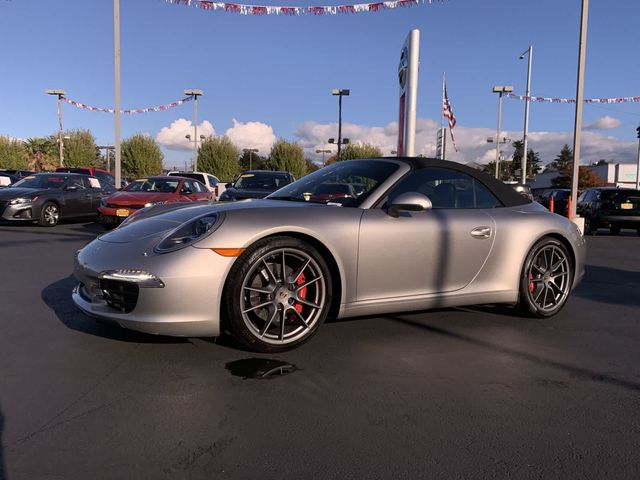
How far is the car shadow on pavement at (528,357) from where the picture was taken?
120 inches

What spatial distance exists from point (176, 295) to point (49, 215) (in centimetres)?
1079

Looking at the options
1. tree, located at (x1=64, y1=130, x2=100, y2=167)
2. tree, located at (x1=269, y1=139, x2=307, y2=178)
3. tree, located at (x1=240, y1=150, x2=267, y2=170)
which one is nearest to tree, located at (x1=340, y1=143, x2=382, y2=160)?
tree, located at (x1=269, y1=139, x2=307, y2=178)

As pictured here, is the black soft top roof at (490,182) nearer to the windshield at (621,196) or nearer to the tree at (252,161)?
the windshield at (621,196)

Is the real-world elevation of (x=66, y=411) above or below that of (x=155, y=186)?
below

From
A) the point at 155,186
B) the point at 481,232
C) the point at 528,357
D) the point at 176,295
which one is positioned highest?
the point at 155,186

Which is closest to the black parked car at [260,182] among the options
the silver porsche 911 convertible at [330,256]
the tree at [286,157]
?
the silver porsche 911 convertible at [330,256]

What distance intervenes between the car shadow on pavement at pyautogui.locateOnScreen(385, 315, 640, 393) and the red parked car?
264 inches

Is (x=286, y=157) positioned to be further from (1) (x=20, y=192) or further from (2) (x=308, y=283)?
(2) (x=308, y=283)

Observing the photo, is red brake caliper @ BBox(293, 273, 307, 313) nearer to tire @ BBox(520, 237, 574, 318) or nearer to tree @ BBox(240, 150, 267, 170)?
tire @ BBox(520, 237, 574, 318)

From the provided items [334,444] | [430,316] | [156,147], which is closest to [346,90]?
[156,147]

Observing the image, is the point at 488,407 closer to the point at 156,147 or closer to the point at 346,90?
the point at 346,90

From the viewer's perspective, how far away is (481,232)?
4047 millimetres

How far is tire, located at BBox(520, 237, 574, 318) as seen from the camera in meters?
4.34

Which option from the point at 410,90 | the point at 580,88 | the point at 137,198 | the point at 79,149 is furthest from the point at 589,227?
the point at 79,149
